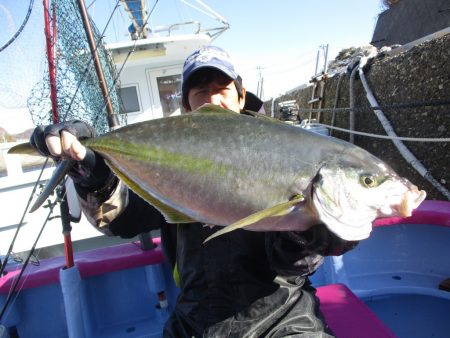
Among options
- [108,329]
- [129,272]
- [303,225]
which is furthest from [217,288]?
[108,329]

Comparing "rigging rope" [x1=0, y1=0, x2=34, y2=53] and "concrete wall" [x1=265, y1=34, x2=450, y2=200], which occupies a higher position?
"rigging rope" [x1=0, y1=0, x2=34, y2=53]

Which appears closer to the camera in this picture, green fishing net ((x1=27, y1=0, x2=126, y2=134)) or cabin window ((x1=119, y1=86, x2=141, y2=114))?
green fishing net ((x1=27, y1=0, x2=126, y2=134))

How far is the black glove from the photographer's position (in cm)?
155

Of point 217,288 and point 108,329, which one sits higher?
point 217,288

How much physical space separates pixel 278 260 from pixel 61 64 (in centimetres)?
382

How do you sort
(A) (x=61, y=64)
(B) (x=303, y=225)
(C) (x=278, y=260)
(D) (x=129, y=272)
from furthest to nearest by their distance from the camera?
1. (A) (x=61, y=64)
2. (D) (x=129, y=272)
3. (C) (x=278, y=260)
4. (B) (x=303, y=225)

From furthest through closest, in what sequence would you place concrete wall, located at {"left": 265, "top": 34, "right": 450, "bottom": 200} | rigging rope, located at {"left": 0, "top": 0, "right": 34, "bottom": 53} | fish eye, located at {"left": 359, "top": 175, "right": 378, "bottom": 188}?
concrete wall, located at {"left": 265, "top": 34, "right": 450, "bottom": 200} → rigging rope, located at {"left": 0, "top": 0, "right": 34, "bottom": 53} → fish eye, located at {"left": 359, "top": 175, "right": 378, "bottom": 188}

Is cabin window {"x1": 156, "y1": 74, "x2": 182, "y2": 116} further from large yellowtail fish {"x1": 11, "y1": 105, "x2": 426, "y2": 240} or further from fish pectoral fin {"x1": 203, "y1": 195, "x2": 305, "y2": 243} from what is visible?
fish pectoral fin {"x1": 203, "y1": 195, "x2": 305, "y2": 243}

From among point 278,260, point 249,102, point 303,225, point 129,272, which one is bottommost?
point 129,272

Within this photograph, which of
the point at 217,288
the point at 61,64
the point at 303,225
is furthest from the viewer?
the point at 61,64

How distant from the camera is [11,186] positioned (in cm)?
464

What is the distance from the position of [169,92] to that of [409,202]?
779 centimetres

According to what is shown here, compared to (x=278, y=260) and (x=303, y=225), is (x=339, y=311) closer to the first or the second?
(x=278, y=260)

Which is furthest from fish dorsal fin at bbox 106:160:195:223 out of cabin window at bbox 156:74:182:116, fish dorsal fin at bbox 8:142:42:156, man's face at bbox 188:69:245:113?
cabin window at bbox 156:74:182:116
